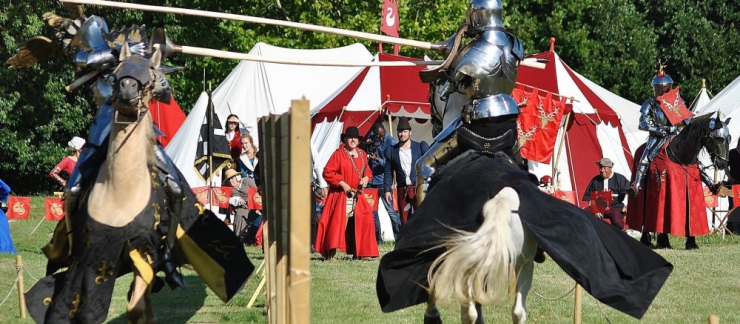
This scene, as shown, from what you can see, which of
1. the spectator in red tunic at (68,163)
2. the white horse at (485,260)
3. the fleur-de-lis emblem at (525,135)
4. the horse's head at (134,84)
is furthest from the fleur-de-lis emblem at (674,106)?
the horse's head at (134,84)

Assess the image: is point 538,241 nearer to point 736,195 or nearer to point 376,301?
point 376,301

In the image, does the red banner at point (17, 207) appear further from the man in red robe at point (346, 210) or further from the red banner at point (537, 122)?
the red banner at point (537, 122)

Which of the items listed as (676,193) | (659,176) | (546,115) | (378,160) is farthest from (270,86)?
(676,193)

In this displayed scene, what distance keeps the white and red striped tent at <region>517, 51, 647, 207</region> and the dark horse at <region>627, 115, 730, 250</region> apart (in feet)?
8.87

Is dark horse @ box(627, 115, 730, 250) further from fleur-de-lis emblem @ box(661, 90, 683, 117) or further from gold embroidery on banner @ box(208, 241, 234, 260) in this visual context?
gold embroidery on banner @ box(208, 241, 234, 260)

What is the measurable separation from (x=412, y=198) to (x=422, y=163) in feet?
25.1

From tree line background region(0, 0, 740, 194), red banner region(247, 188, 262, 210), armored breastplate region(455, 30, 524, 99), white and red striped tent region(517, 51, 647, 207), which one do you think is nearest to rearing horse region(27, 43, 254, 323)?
armored breastplate region(455, 30, 524, 99)

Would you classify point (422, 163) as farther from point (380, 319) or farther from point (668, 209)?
point (668, 209)

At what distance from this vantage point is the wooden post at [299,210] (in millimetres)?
4766

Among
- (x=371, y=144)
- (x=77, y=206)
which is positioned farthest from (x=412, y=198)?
(x=77, y=206)

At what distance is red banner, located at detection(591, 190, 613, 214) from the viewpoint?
15.2m

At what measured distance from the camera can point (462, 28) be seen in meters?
8.44

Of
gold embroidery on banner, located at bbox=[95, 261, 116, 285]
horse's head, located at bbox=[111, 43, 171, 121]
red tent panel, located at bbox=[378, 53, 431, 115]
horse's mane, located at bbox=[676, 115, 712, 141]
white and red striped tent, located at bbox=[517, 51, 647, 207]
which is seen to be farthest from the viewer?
white and red striped tent, located at bbox=[517, 51, 647, 207]

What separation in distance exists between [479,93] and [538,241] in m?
1.49
